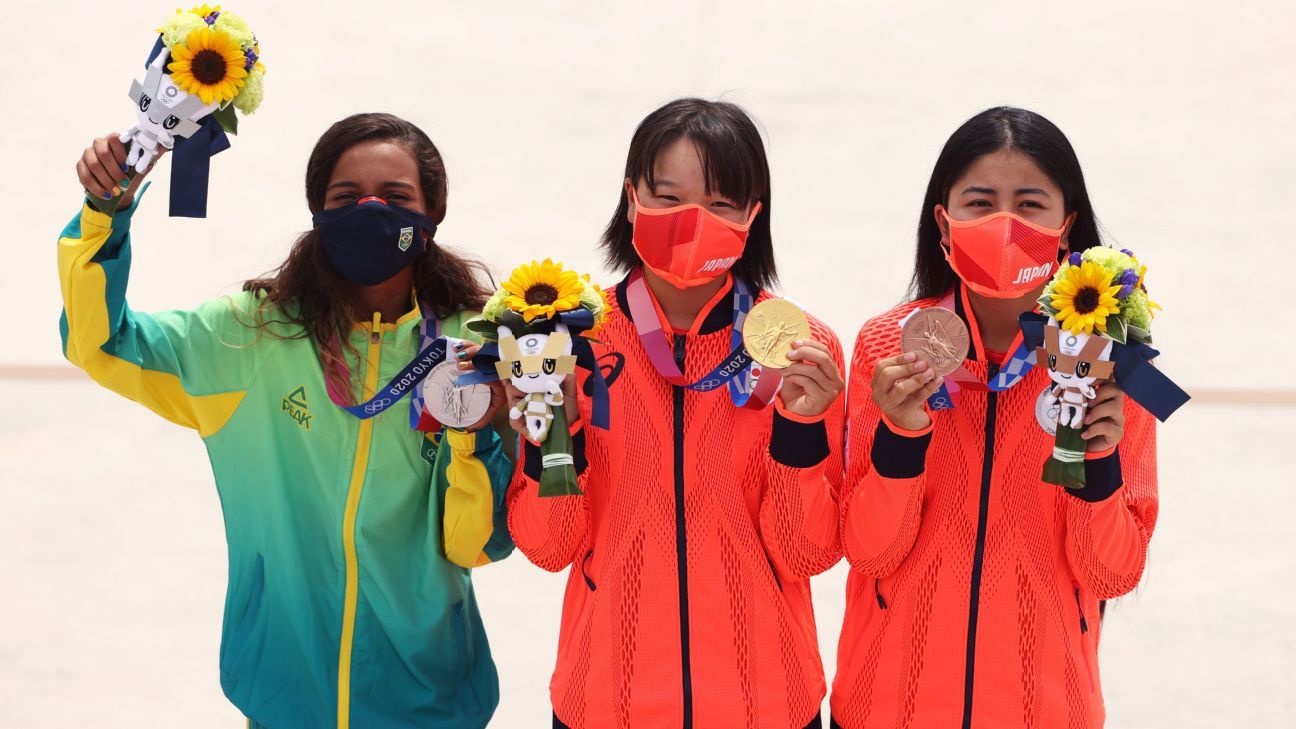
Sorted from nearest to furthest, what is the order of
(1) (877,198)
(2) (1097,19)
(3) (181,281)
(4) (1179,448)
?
(4) (1179,448)
(3) (181,281)
(1) (877,198)
(2) (1097,19)

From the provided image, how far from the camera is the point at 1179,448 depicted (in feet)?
24.1

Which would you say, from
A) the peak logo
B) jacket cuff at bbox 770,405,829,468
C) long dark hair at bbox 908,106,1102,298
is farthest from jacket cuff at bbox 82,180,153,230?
long dark hair at bbox 908,106,1102,298

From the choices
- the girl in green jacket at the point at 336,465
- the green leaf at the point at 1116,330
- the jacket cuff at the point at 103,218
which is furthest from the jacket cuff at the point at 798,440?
the jacket cuff at the point at 103,218

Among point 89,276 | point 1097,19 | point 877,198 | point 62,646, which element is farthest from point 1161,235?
point 89,276

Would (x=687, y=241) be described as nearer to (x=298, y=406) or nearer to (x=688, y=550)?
(x=688, y=550)

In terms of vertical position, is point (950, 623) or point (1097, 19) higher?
point (1097, 19)

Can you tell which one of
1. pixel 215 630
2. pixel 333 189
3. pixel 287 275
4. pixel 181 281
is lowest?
pixel 215 630

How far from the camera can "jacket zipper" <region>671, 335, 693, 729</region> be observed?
296 centimetres

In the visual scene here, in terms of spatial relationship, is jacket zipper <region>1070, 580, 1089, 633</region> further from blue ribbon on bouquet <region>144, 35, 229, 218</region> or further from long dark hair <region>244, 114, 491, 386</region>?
blue ribbon on bouquet <region>144, 35, 229, 218</region>

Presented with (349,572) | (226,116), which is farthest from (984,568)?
(226,116)

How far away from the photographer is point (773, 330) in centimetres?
291

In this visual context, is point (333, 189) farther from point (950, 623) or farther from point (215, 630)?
point (215, 630)

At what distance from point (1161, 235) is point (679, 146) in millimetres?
6992

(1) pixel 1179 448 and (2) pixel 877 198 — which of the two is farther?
(2) pixel 877 198
